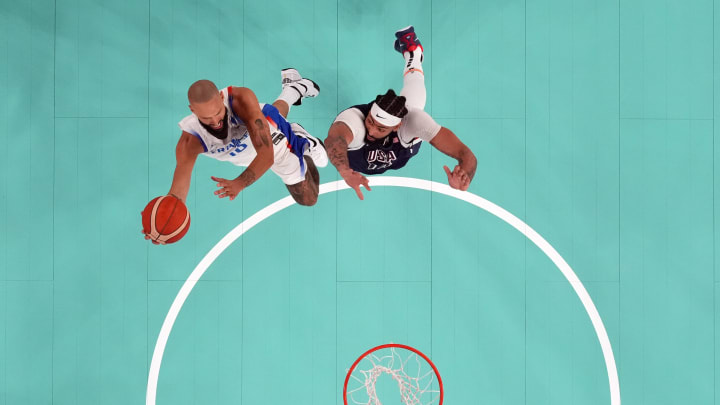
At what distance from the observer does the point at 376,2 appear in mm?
4367

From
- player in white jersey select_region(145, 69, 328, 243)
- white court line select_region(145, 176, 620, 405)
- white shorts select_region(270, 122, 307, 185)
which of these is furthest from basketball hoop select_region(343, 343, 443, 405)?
white shorts select_region(270, 122, 307, 185)

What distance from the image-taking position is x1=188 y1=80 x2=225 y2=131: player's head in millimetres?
2359

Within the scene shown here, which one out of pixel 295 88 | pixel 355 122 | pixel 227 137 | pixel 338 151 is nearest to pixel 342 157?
pixel 338 151

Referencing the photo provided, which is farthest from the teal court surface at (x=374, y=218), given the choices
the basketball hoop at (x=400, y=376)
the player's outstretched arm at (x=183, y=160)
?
the player's outstretched arm at (x=183, y=160)

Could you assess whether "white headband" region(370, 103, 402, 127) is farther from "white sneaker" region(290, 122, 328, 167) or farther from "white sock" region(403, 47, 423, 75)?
"white sock" region(403, 47, 423, 75)

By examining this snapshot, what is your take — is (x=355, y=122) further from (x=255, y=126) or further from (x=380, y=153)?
(x=255, y=126)

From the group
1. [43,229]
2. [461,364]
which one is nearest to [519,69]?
[461,364]

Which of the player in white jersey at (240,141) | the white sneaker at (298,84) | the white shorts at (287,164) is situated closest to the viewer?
the player in white jersey at (240,141)

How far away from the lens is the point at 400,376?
415 cm

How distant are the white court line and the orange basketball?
1652 mm

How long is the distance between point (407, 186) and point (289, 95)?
1533mm

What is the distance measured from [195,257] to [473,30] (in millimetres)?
3874

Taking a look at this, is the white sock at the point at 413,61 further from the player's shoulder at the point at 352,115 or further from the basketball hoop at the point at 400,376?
the basketball hoop at the point at 400,376

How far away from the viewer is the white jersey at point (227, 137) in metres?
2.77
